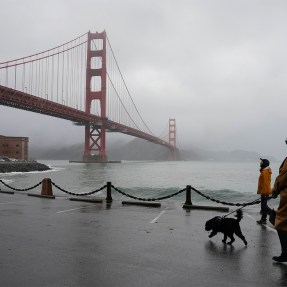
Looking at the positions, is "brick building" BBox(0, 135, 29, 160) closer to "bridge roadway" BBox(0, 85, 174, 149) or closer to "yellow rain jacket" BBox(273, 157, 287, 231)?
"bridge roadway" BBox(0, 85, 174, 149)

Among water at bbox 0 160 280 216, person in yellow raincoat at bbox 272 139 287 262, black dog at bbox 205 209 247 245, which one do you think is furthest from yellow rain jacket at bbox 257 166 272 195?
person in yellow raincoat at bbox 272 139 287 262

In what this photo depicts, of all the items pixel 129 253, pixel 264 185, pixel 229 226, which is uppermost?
pixel 264 185

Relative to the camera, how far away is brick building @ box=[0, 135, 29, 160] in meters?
112

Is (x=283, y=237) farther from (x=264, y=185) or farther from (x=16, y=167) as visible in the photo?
(x=16, y=167)

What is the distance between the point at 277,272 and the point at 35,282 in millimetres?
3321

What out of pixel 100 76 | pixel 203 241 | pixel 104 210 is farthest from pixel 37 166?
pixel 203 241

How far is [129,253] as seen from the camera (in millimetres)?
6551

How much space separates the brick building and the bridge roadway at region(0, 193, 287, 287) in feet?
347

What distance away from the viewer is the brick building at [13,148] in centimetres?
11169

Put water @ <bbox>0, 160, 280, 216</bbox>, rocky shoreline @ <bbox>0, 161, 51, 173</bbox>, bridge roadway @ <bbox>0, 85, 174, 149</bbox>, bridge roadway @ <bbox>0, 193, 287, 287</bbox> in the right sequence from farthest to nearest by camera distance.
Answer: rocky shoreline @ <bbox>0, 161, 51, 173</bbox> < bridge roadway @ <bbox>0, 85, 174, 149</bbox> < water @ <bbox>0, 160, 280, 216</bbox> < bridge roadway @ <bbox>0, 193, 287, 287</bbox>

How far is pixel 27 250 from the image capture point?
662cm

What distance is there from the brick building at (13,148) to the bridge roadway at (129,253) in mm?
105715

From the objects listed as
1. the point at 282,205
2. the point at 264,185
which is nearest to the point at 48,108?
the point at 264,185

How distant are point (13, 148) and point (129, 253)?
368ft
